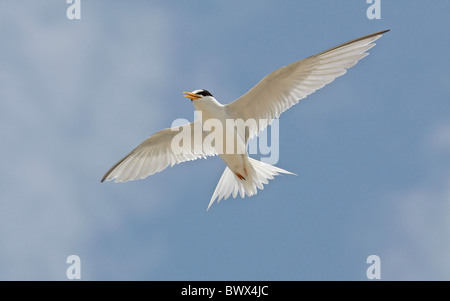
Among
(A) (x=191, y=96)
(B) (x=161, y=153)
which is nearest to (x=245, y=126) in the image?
(A) (x=191, y=96)

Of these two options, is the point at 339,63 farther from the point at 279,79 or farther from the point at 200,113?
the point at 200,113

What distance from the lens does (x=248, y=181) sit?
9.22 metres

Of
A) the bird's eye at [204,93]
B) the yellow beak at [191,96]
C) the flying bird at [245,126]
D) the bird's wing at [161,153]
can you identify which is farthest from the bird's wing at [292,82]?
the bird's wing at [161,153]

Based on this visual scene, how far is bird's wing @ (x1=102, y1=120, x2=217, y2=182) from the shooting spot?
9570 mm

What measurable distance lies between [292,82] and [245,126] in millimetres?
967

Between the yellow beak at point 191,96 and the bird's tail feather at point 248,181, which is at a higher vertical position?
the yellow beak at point 191,96

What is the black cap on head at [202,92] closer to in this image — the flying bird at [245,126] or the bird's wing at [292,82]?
the flying bird at [245,126]

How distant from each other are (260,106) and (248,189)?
125 cm

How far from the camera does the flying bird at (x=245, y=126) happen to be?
8.57 meters

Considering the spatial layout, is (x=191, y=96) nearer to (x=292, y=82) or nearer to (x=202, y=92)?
(x=202, y=92)

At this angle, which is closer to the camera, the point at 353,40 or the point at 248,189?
the point at 353,40

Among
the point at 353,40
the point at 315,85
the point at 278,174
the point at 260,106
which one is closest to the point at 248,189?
the point at 278,174

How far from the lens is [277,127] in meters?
9.20

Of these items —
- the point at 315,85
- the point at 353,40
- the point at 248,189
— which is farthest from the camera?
the point at 248,189
